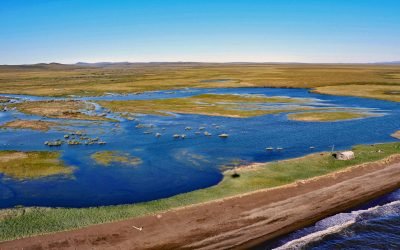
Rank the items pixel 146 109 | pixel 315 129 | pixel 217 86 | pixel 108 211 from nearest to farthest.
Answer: pixel 108 211 → pixel 315 129 → pixel 146 109 → pixel 217 86

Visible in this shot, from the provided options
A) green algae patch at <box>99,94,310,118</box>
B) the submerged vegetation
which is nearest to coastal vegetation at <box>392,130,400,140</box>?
the submerged vegetation

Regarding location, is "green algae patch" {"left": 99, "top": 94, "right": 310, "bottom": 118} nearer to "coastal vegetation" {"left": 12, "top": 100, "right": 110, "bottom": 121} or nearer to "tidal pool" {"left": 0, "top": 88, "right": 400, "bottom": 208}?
"tidal pool" {"left": 0, "top": 88, "right": 400, "bottom": 208}

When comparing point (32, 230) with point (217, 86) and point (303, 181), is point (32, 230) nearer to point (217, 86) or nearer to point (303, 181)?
point (303, 181)

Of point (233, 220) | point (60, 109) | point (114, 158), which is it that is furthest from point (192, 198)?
point (60, 109)

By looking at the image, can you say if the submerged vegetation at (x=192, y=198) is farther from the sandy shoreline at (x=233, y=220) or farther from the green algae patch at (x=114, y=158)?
the green algae patch at (x=114, y=158)

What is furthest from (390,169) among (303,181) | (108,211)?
(108,211)

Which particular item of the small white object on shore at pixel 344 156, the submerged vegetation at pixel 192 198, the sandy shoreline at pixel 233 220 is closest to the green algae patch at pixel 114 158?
the submerged vegetation at pixel 192 198
